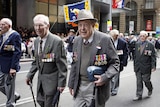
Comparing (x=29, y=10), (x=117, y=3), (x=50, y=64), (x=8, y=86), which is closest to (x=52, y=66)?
(x=50, y=64)

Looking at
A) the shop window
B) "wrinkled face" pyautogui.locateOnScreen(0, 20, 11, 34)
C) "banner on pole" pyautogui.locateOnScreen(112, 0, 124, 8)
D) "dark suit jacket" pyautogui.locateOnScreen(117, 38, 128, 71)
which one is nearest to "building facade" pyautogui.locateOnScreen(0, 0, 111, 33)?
"banner on pole" pyautogui.locateOnScreen(112, 0, 124, 8)

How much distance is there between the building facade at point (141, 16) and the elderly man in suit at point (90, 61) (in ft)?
181

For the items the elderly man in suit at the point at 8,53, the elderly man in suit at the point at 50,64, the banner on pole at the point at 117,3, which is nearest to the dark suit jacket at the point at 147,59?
the elderly man in suit at the point at 8,53

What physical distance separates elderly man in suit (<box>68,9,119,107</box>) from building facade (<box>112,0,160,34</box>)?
181 feet

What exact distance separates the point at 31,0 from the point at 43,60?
2012 centimetres

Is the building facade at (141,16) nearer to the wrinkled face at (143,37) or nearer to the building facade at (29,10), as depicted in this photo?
the building facade at (29,10)

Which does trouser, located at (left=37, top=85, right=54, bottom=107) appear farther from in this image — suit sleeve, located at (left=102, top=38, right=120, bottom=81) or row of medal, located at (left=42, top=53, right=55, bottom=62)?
suit sleeve, located at (left=102, top=38, right=120, bottom=81)

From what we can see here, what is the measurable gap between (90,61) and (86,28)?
42cm

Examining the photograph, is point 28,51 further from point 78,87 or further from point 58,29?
point 78,87

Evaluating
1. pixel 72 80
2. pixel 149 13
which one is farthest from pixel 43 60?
pixel 149 13

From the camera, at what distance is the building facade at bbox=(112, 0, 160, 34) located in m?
58.0

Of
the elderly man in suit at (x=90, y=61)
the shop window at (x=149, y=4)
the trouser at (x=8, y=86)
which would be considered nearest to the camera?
the elderly man in suit at (x=90, y=61)

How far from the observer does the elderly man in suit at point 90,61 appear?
3688 millimetres

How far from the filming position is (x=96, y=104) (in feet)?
12.1
